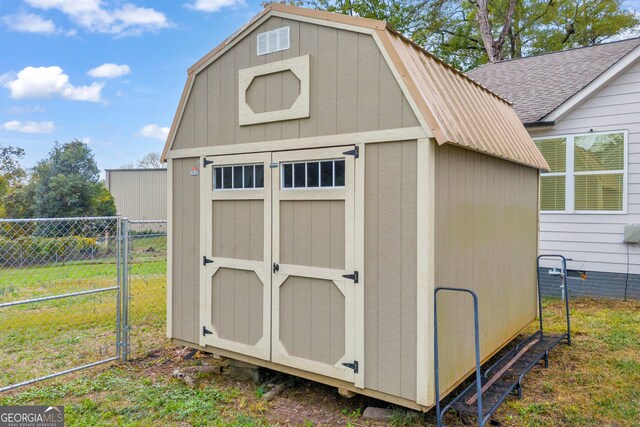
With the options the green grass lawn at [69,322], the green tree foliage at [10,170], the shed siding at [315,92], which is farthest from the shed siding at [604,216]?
the green tree foliage at [10,170]

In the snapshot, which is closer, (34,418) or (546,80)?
(34,418)

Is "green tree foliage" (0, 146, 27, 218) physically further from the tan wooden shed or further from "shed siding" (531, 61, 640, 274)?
"shed siding" (531, 61, 640, 274)

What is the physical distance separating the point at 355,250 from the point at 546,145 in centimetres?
582

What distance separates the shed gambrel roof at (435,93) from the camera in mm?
2816

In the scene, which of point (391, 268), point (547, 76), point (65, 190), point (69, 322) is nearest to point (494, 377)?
point (391, 268)

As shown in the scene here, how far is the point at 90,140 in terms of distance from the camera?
19.2m

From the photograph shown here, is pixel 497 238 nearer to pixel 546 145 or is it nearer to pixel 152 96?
pixel 546 145

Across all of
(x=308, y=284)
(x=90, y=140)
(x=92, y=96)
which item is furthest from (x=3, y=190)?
(x=308, y=284)

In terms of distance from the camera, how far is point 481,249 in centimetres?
361

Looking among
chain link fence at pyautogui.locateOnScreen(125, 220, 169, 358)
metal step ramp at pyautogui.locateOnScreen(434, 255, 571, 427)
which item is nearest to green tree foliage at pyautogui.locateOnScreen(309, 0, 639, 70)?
chain link fence at pyautogui.locateOnScreen(125, 220, 169, 358)

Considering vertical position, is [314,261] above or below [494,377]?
above

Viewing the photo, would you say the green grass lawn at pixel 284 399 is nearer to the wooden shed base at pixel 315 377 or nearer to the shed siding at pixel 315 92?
the wooden shed base at pixel 315 377

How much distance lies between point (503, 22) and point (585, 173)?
1196 cm

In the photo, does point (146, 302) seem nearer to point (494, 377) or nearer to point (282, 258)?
point (282, 258)
